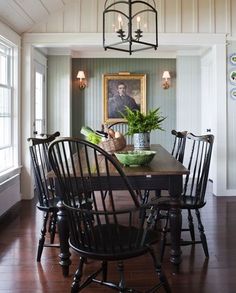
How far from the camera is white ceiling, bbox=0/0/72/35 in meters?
4.00

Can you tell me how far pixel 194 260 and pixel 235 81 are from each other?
3.17 m

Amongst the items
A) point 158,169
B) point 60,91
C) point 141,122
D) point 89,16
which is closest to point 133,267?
point 158,169

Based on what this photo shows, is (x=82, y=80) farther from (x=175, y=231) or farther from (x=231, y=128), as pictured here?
(x=175, y=231)

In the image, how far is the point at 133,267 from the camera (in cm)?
275

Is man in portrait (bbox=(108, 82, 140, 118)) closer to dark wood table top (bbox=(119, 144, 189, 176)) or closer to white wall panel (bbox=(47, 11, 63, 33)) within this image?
white wall panel (bbox=(47, 11, 63, 33))

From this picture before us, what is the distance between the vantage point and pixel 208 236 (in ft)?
11.4

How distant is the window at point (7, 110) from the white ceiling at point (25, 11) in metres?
0.31

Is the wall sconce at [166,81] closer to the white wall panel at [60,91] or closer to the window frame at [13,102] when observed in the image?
the white wall panel at [60,91]

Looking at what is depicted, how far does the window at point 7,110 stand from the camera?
452cm

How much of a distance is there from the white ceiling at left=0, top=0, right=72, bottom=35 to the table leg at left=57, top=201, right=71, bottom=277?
8.18 feet

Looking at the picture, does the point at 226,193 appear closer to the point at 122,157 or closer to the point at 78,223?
the point at 122,157

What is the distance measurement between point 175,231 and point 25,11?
3.32m

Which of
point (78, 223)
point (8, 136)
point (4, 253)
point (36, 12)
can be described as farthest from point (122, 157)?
point (36, 12)

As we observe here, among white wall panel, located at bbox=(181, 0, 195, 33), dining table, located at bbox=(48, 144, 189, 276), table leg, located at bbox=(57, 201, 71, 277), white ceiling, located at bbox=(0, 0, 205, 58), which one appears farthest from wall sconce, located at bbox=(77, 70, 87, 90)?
table leg, located at bbox=(57, 201, 71, 277)
